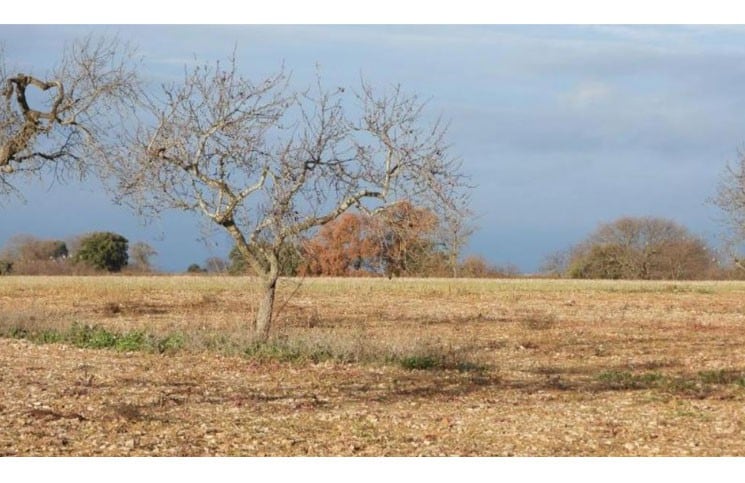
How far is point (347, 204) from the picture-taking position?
1622 centimetres

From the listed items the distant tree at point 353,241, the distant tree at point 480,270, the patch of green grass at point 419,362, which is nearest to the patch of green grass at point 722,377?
the patch of green grass at point 419,362

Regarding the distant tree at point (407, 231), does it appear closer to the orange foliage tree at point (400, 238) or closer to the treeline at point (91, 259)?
the orange foliage tree at point (400, 238)

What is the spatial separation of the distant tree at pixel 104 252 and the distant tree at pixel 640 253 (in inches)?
1056

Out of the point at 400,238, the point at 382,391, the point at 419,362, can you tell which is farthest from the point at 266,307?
the point at 382,391

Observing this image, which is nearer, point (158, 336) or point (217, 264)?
point (158, 336)

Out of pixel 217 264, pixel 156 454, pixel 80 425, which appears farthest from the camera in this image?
pixel 217 264

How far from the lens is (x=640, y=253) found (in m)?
62.8

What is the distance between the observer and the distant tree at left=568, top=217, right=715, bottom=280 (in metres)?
60.8

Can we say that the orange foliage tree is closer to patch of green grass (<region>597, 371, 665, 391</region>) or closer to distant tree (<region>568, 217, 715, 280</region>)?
patch of green grass (<region>597, 371, 665, 391</region>)

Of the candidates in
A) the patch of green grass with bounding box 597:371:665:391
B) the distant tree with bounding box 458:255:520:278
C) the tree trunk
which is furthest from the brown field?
the distant tree with bounding box 458:255:520:278

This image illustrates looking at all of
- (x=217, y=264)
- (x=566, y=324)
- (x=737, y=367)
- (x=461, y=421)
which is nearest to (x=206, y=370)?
(x=461, y=421)

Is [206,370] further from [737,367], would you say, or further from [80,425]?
[737,367]

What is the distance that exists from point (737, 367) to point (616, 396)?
4.49 meters

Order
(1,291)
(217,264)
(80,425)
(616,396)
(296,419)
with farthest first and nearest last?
(1,291) → (217,264) → (616,396) → (296,419) → (80,425)
